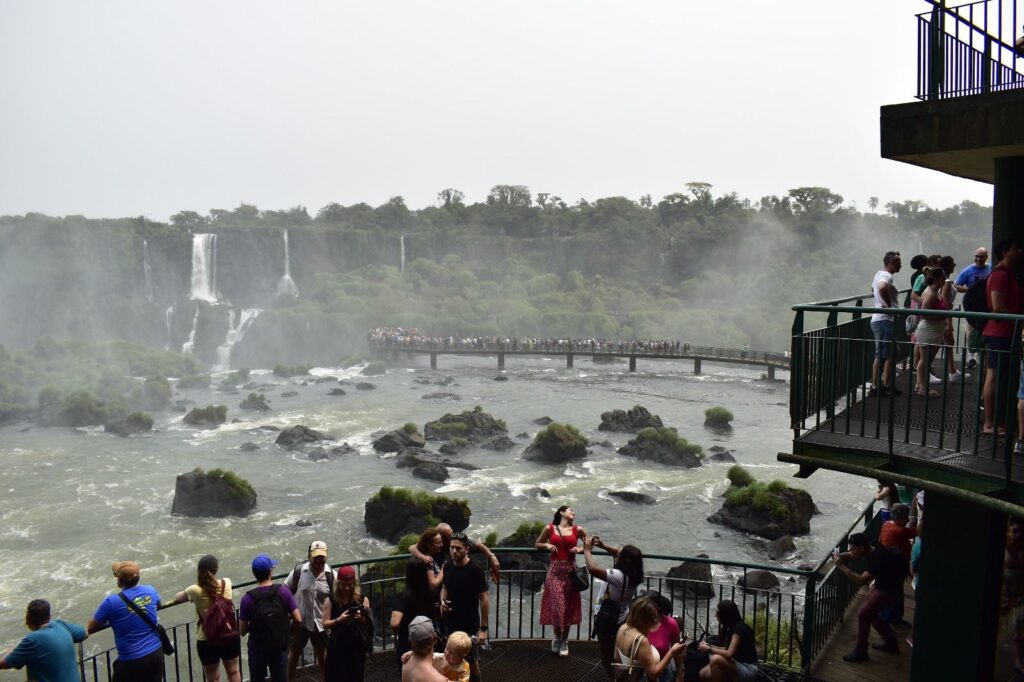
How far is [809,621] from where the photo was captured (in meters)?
7.20

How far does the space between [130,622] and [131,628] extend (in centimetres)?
4

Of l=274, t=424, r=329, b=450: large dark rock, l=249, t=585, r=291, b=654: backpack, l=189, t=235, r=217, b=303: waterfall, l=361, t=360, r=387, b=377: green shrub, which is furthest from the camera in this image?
l=189, t=235, r=217, b=303: waterfall

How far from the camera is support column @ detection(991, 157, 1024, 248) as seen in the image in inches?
254

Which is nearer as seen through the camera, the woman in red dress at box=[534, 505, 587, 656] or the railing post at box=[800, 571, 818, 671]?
the woman in red dress at box=[534, 505, 587, 656]

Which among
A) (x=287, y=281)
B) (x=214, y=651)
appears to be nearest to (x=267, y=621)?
(x=214, y=651)

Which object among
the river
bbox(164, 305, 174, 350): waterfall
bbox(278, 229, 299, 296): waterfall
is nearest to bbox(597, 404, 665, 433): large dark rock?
the river

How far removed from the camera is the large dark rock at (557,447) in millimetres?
32562

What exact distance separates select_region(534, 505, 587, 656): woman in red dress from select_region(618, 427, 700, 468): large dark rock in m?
25.7

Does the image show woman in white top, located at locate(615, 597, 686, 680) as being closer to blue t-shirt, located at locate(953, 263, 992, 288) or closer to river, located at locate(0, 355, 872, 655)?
blue t-shirt, located at locate(953, 263, 992, 288)

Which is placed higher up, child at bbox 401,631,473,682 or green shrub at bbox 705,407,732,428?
child at bbox 401,631,473,682

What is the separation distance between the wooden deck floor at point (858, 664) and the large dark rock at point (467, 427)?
28487 mm

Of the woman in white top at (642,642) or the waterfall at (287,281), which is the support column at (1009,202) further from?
the waterfall at (287,281)

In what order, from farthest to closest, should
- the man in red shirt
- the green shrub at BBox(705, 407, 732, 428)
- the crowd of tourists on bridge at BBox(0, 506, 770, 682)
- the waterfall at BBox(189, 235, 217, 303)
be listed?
the waterfall at BBox(189, 235, 217, 303), the green shrub at BBox(705, 407, 732, 428), the man in red shirt, the crowd of tourists on bridge at BBox(0, 506, 770, 682)

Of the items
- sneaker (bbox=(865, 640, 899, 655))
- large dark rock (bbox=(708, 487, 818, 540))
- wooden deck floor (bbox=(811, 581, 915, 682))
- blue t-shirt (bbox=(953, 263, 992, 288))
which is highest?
blue t-shirt (bbox=(953, 263, 992, 288))
